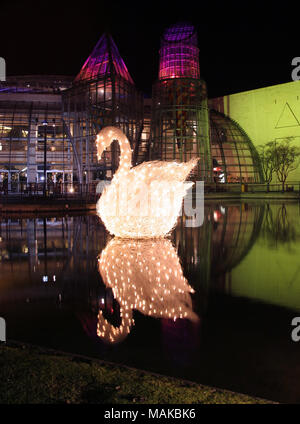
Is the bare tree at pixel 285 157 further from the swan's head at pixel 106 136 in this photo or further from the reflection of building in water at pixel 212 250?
the swan's head at pixel 106 136

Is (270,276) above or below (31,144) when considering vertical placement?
below

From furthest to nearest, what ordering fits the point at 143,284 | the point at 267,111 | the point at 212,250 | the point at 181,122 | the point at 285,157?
the point at 267,111 < the point at 285,157 < the point at 181,122 < the point at 212,250 < the point at 143,284

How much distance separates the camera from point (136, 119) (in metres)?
44.1

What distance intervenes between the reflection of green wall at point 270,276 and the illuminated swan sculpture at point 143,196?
2920 mm

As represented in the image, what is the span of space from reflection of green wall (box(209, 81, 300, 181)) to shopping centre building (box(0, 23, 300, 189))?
143 mm

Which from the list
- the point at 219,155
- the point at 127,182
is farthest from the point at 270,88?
the point at 127,182

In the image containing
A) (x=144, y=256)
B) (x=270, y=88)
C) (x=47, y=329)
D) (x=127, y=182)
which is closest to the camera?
(x=47, y=329)

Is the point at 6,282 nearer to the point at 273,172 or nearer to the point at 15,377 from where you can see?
the point at 15,377

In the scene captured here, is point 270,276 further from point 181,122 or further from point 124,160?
point 181,122

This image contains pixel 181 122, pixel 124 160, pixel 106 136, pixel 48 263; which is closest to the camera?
pixel 48 263

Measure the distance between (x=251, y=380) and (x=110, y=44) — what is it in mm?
46877

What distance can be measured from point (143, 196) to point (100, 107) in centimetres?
3178

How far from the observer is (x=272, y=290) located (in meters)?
6.82

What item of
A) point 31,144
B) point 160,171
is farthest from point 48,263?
point 31,144
